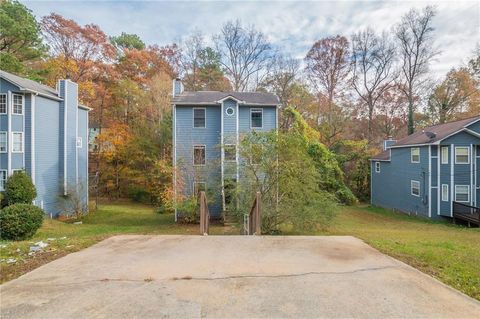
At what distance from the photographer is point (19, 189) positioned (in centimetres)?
1423

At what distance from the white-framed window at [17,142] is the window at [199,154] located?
946cm

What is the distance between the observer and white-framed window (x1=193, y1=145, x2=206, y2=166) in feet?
53.3

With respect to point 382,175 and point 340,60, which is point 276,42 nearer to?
point 340,60

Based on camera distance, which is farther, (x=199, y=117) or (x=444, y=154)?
(x=444, y=154)

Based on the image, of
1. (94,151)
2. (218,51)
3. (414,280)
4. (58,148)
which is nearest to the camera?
(414,280)

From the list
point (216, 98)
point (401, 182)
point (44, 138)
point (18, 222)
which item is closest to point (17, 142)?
point (44, 138)

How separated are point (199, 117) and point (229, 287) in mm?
14112

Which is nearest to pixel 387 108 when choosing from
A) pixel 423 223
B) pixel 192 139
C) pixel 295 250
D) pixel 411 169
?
pixel 411 169

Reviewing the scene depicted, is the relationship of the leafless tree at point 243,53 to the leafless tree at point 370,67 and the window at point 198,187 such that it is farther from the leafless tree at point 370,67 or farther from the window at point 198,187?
the window at point 198,187

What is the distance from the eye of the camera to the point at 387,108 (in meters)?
27.9

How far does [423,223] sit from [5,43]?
2962 cm

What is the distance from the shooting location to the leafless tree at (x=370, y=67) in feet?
87.9

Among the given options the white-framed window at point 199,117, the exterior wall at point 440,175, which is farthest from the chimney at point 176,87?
the exterior wall at point 440,175

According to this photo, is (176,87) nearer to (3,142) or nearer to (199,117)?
(199,117)
